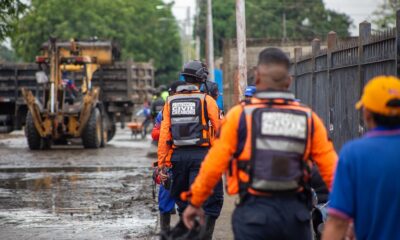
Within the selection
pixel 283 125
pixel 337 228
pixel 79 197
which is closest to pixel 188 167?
pixel 283 125

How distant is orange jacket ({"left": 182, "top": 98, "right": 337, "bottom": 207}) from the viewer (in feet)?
17.0

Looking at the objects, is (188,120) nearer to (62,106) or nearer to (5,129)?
(62,106)

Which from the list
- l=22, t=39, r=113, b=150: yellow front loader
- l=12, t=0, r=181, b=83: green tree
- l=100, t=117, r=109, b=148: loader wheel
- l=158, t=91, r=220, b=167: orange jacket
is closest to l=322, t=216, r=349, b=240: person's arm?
l=158, t=91, r=220, b=167: orange jacket

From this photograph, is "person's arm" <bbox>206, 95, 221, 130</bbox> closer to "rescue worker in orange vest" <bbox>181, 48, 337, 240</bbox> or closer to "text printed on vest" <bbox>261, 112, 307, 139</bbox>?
"rescue worker in orange vest" <bbox>181, 48, 337, 240</bbox>

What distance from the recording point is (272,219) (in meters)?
5.05

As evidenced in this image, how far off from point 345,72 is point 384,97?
5756 millimetres

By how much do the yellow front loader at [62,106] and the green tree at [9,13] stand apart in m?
4.49

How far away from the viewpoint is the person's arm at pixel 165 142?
8344mm

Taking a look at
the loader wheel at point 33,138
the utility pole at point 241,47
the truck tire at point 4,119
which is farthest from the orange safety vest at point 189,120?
the truck tire at point 4,119

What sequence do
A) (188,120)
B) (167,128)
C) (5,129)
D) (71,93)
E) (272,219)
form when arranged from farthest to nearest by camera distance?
(5,129), (71,93), (167,128), (188,120), (272,219)

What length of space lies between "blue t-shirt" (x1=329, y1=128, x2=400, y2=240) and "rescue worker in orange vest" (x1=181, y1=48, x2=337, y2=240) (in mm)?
687

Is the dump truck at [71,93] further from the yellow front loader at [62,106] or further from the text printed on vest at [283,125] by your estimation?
the text printed on vest at [283,125]

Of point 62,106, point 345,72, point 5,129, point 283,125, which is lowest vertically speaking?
point 5,129

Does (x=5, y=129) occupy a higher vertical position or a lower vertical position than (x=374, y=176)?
lower
